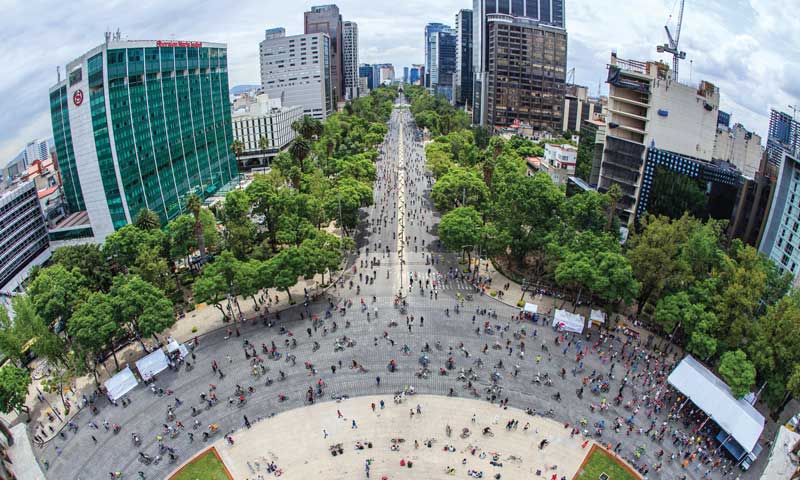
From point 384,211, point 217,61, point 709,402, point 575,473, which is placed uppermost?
point 217,61

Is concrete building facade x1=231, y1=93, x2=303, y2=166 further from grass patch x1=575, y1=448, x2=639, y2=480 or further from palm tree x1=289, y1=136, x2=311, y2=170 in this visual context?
grass patch x1=575, y1=448, x2=639, y2=480

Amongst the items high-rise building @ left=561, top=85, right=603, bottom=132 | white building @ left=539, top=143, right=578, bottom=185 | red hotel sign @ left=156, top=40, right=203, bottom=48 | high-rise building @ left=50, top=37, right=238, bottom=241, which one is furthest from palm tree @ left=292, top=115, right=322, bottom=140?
high-rise building @ left=561, top=85, right=603, bottom=132

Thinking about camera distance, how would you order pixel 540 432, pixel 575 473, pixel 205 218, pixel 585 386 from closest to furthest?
pixel 575 473 < pixel 540 432 < pixel 585 386 < pixel 205 218

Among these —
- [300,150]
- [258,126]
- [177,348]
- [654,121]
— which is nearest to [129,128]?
[300,150]

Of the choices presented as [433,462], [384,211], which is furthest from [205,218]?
[433,462]

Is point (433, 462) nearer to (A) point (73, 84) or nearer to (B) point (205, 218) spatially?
(B) point (205, 218)

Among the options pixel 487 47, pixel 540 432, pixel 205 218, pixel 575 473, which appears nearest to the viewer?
pixel 575 473
